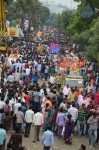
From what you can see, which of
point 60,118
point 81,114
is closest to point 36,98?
point 81,114

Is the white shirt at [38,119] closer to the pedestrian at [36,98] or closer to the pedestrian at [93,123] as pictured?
the pedestrian at [93,123]

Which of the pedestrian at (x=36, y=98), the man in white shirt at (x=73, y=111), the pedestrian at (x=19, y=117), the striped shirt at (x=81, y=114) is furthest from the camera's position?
the pedestrian at (x=36, y=98)

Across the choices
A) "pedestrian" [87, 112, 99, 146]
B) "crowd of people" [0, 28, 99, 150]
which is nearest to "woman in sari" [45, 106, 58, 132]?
"crowd of people" [0, 28, 99, 150]

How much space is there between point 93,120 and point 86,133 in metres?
1.53

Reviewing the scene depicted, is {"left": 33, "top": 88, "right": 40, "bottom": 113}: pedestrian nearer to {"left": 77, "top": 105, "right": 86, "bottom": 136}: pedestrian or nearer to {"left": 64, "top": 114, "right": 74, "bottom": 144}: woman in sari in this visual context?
{"left": 77, "top": 105, "right": 86, "bottom": 136}: pedestrian

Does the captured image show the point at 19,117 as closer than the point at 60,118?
Yes

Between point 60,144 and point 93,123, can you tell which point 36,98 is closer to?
point 60,144

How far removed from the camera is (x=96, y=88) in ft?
79.0

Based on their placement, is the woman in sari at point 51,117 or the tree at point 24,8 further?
the tree at point 24,8

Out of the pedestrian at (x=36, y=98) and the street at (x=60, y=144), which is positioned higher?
the pedestrian at (x=36, y=98)

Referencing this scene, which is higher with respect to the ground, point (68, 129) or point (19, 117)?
point (19, 117)

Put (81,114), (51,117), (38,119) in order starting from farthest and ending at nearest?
(81,114) < (51,117) < (38,119)

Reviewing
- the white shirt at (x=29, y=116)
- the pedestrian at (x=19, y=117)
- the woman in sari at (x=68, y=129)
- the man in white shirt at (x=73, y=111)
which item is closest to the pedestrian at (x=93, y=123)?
the woman in sari at (x=68, y=129)

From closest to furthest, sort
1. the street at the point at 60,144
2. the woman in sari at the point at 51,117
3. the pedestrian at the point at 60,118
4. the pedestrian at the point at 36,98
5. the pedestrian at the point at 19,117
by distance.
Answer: the street at the point at 60,144 → the pedestrian at the point at 19,117 → the pedestrian at the point at 60,118 → the woman in sari at the point at 51,117 → the pedestrian at the point at 36,98
